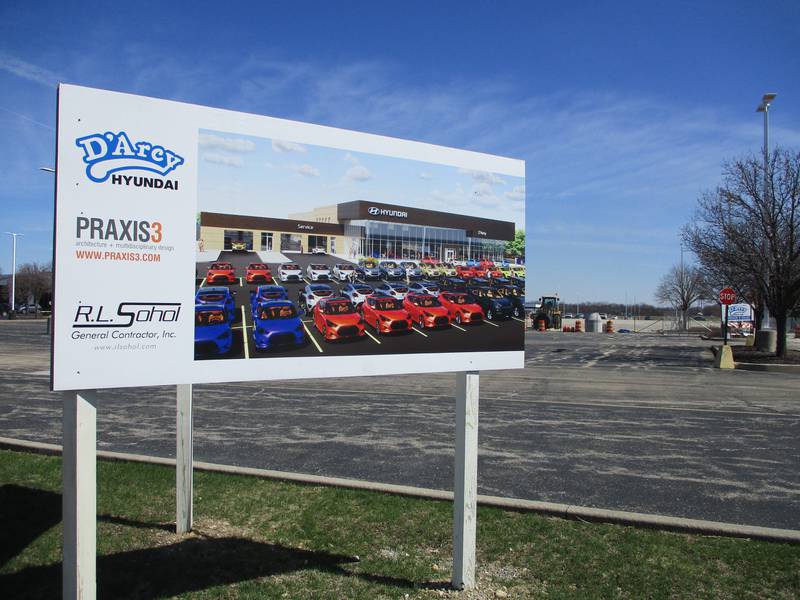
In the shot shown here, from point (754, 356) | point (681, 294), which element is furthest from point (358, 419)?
point (681, 294)

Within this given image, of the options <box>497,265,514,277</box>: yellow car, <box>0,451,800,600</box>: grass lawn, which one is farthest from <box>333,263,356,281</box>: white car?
<box>0,451,800,600</box>: grass lawn

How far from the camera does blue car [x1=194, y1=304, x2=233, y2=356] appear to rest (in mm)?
3449

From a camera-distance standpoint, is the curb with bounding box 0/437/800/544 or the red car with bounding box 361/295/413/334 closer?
the red car with bounding box 361/295/413/334

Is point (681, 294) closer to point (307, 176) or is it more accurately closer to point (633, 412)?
point (633, 412)

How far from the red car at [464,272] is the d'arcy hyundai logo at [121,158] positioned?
6.89ft

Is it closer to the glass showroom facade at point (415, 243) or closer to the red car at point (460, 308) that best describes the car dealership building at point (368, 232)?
the glass showroom facade at point (415, 243)

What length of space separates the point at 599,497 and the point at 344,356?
364cm

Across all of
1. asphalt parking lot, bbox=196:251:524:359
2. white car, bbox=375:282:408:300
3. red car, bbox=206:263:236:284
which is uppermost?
red car, bbox=206:263:236:284

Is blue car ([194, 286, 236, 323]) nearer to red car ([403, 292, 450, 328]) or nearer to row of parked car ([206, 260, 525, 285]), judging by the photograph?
row of parked car ([206, 260, 525, 285])

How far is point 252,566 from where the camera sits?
4.47 metres

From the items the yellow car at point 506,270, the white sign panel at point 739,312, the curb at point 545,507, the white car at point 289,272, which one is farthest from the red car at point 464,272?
the white sign panel at point 739,312

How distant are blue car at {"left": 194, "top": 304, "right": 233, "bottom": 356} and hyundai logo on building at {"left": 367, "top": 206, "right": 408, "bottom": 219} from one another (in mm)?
1191

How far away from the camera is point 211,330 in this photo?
3514 mm

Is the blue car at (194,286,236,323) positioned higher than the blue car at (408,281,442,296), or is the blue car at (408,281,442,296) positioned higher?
the blue car at (408,281,442,296)
